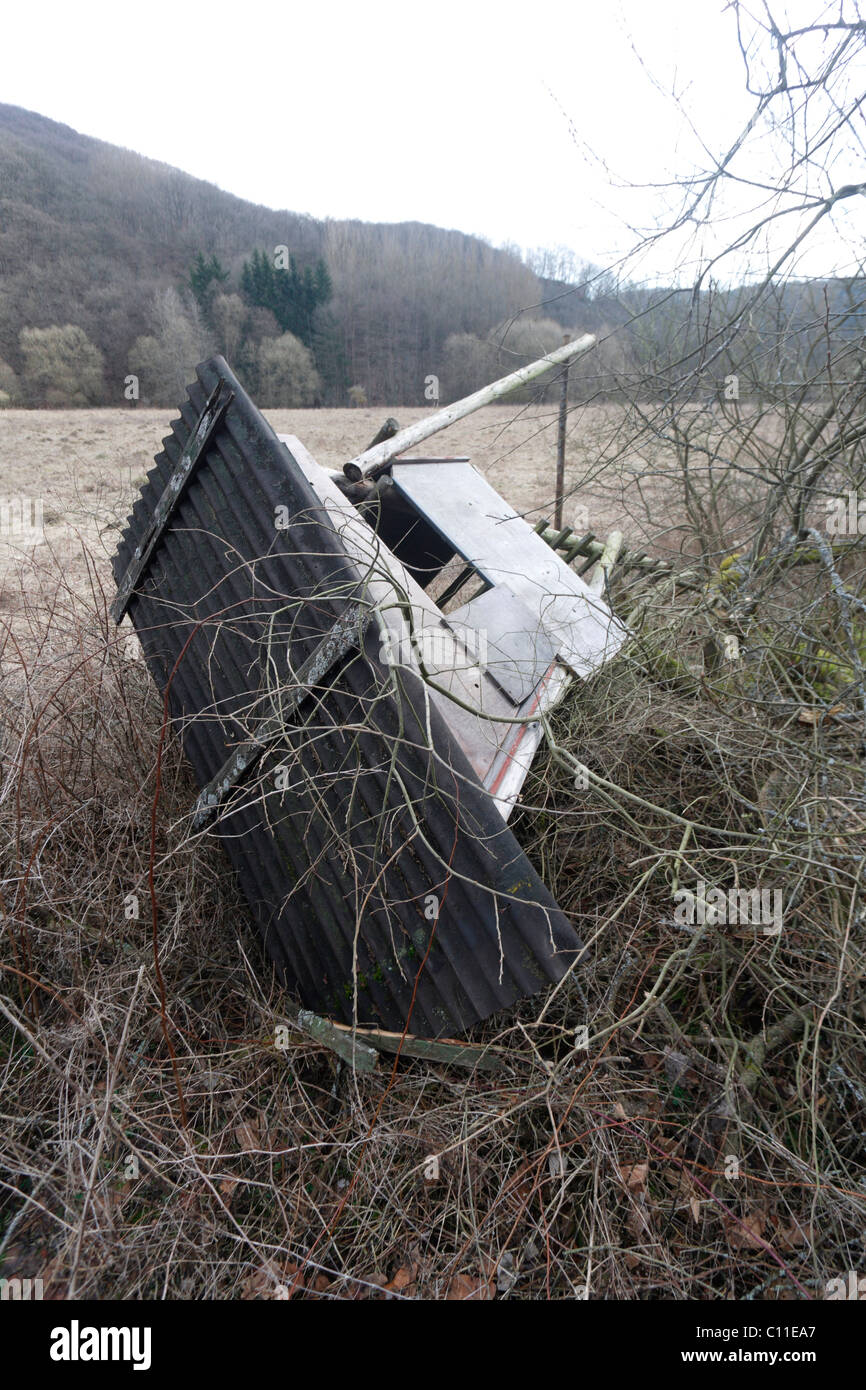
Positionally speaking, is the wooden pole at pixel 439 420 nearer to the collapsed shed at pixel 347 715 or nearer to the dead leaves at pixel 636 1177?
the collapsed shed at pixel 347 715

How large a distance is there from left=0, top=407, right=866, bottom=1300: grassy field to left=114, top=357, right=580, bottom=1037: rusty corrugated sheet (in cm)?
22

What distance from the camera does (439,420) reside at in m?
5.69

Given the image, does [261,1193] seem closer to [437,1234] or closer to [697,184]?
[437,1234]

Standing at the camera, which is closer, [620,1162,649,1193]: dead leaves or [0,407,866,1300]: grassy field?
[0,407,866,1300]: grassy field

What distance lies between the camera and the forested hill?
23.6 meters

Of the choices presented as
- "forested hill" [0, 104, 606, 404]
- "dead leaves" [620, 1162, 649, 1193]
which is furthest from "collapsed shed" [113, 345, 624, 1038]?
"forested hill" [0, 104, 606, 404]

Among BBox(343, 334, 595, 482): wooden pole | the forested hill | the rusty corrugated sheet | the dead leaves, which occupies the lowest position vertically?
the dead leaves

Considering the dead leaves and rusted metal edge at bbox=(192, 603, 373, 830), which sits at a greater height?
rusted metal edge at bbox=(192, 603, 373, 830)

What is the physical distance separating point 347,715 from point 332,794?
35 centimetres

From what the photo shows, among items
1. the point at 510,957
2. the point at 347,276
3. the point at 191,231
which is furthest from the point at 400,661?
the point at 191,231

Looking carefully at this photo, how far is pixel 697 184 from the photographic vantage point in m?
2.81

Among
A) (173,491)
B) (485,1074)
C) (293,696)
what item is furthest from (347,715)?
(173,491)

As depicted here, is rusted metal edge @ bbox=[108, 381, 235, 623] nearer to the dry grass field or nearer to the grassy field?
the grassy field
